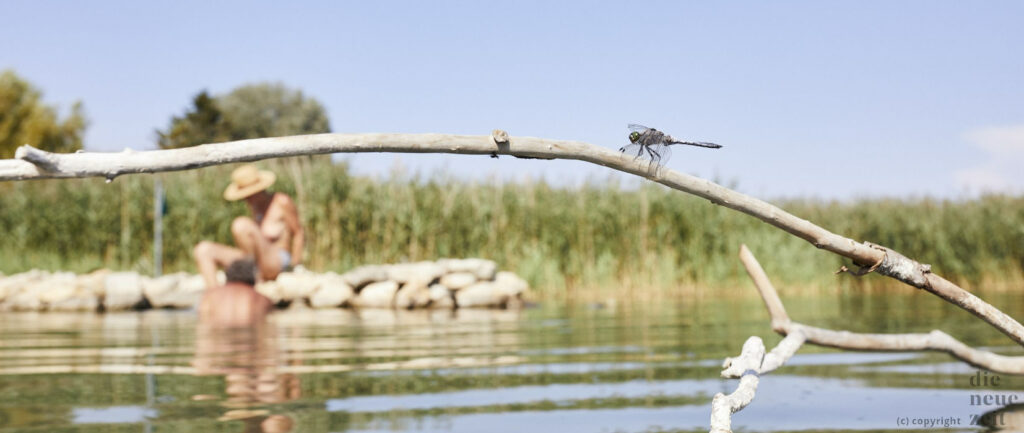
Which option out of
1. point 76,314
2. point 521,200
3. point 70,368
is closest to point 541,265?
point 521,200

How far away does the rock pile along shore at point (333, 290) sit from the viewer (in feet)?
45.9

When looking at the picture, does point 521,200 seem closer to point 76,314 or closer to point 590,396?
point 76,314

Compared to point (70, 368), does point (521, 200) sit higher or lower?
higher

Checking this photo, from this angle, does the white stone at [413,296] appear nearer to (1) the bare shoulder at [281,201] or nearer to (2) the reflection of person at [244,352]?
(2) the reflection of person at [244,352]

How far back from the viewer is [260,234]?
13.2 meters

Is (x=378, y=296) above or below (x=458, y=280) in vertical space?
below

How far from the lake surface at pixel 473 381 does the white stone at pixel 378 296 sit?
429 cm

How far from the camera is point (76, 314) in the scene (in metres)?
14.0

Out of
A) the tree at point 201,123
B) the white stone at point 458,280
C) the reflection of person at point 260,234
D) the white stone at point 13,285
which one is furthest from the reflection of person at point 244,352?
the tree at point 201,123

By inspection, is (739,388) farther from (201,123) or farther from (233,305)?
(201,123)

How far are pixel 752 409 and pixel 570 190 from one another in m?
13.6

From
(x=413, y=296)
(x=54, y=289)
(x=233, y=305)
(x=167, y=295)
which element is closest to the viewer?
(x=233, y=305)

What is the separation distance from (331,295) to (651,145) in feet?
38.6

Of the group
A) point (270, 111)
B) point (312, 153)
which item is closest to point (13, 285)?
point (312, 153)
